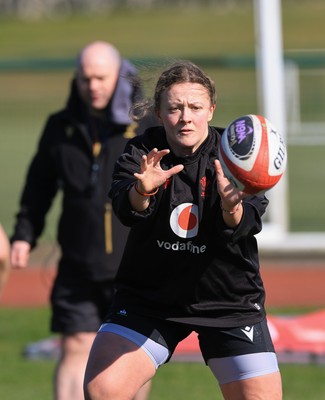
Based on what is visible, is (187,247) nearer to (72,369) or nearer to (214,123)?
(72,369)

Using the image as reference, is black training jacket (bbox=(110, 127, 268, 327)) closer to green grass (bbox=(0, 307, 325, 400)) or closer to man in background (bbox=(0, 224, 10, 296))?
man in background (bbox=(0, 224, 10, 296))

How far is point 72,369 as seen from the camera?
6.71 metres

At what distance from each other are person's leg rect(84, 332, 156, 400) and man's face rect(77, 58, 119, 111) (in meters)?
2.05

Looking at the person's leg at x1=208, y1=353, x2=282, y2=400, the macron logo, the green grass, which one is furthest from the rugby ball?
the green grass

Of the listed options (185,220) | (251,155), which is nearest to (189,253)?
(185,220)

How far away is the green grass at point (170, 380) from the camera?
25.7 ft

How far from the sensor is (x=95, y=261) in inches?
267

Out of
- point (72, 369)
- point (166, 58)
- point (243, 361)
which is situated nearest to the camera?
point (243, 361)

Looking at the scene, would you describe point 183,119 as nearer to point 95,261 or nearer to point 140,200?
point 140,200

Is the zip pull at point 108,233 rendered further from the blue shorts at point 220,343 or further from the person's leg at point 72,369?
the blue shorts at point 220,343

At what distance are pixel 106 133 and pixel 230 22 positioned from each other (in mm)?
48282

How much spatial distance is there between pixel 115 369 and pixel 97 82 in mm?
2279

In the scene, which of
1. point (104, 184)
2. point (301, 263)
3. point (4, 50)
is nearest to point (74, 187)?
point (104, 184)

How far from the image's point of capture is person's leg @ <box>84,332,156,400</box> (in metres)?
4.94
